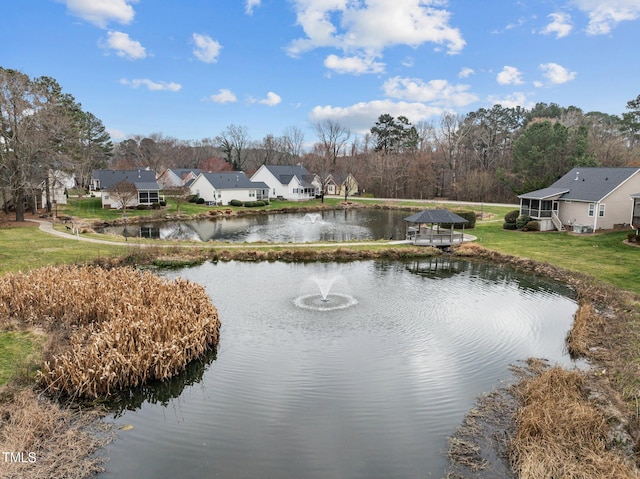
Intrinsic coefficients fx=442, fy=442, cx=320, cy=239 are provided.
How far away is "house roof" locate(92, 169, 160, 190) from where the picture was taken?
53066 mm

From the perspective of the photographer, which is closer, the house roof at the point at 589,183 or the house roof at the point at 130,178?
the house roof at the point at 589,183

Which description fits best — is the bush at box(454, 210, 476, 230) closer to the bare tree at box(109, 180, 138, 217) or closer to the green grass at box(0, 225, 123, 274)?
the green grass at box(0, 225, 123, 274)

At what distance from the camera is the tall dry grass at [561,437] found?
7.66 metres

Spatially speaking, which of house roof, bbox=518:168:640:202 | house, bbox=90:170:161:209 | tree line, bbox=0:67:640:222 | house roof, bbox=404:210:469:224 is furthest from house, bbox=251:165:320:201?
house roof, bbox=404:210:469:224

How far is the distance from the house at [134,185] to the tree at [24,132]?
1100cm

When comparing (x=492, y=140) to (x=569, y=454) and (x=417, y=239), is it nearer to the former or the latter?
(x=417, y=239)

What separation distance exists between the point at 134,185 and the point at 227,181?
13109 mm

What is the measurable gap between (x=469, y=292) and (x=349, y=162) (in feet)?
234

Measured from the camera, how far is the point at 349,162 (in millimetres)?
88875

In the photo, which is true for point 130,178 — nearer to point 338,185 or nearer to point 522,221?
point 338,185

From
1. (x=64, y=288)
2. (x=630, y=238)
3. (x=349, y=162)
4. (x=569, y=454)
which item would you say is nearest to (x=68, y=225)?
(x=64, y=288)

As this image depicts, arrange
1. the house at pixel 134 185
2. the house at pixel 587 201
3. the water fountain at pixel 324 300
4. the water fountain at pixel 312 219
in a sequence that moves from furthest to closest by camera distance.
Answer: the house at pixel 134 185 → the water fountain at pixel 312 219 → the house at pixel 587 201 → the water fountain at pixel 324 300

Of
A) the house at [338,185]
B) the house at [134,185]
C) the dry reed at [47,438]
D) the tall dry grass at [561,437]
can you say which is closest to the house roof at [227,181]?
the house at [134,185]

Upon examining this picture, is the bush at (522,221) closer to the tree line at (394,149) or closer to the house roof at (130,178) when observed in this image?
the tree line at (394,149)
